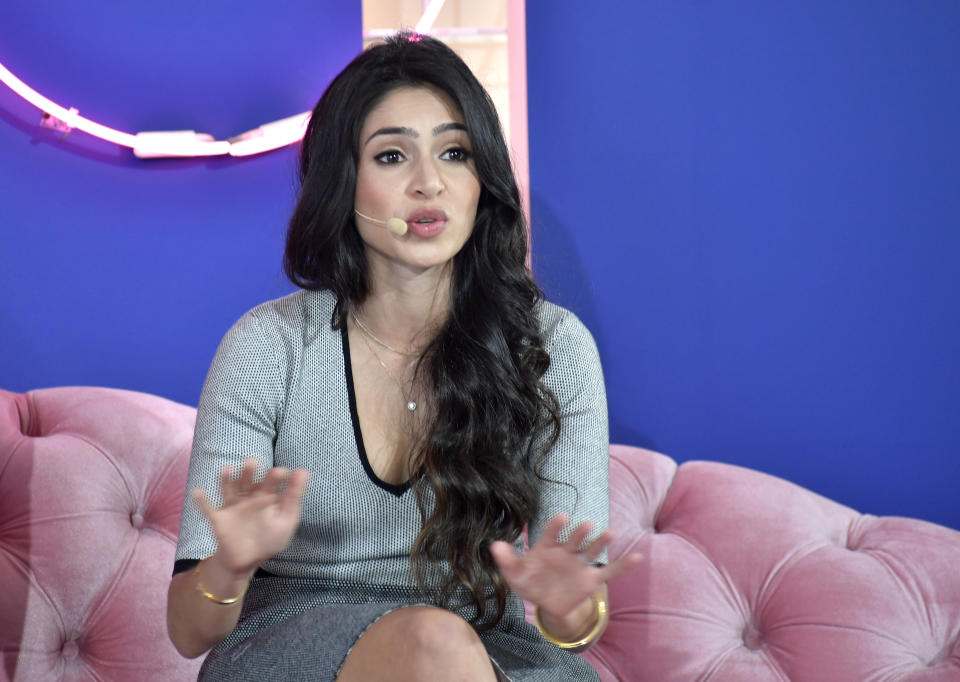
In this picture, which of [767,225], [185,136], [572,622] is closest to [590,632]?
[572,622]

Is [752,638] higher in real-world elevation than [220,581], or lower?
lower

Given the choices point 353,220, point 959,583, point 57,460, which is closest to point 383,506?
point 353,220

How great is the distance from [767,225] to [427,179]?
68 centimetres

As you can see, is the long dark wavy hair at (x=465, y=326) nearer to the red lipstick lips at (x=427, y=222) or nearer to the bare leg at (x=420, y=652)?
the red lipstick lips at (x=427, y=222)

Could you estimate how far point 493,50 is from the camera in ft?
6.08

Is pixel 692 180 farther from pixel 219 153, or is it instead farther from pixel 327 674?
pixel 327 674

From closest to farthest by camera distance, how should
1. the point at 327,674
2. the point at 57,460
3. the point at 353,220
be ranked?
1. the point at 327,674
2. the point at 353,220
3. the point at 57,460

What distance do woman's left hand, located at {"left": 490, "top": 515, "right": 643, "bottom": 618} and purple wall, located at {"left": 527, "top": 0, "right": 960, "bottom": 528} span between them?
769mm

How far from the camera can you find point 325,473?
138cm

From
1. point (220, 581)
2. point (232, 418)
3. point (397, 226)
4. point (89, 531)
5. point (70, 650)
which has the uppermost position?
point (397, 226)

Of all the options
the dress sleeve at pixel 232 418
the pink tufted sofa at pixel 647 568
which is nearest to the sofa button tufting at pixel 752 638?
the pink tufted sofa at pixel 647 568

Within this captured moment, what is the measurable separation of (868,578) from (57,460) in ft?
4.14

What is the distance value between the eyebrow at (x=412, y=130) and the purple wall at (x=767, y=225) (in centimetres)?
43

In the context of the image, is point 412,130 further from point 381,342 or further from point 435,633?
point 435,633
